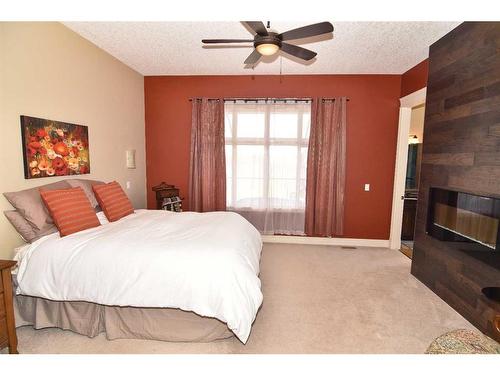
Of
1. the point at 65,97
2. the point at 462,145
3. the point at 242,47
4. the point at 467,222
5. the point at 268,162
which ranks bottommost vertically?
the point at 467,222

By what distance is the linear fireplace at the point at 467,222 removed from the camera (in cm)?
203

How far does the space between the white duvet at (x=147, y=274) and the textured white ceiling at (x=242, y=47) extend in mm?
2197

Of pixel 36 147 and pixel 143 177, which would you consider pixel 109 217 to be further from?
pixel 143 177

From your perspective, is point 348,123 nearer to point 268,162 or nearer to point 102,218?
Answer: point 268,162

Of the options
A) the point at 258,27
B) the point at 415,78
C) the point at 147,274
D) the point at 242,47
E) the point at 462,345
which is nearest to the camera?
the point at 462,345

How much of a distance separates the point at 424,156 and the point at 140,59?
3.93 m

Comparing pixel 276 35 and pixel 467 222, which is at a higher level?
pixel 276 35

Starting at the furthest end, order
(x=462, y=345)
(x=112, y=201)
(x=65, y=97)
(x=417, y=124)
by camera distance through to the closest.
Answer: (x=417, y=124) → (x=112, y=201) → (x=65, y=97) → (x=462, y=345)

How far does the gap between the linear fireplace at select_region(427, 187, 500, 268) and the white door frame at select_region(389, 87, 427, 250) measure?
1223mm

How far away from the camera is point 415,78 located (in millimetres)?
3562

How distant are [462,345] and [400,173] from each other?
3.15 meters

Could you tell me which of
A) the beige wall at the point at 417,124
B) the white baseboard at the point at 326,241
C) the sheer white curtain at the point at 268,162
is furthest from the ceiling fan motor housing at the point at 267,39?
the beige wall at the point at 417,124

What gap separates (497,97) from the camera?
2021 mm

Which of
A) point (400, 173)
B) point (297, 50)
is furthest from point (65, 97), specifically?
point (400, 173)
